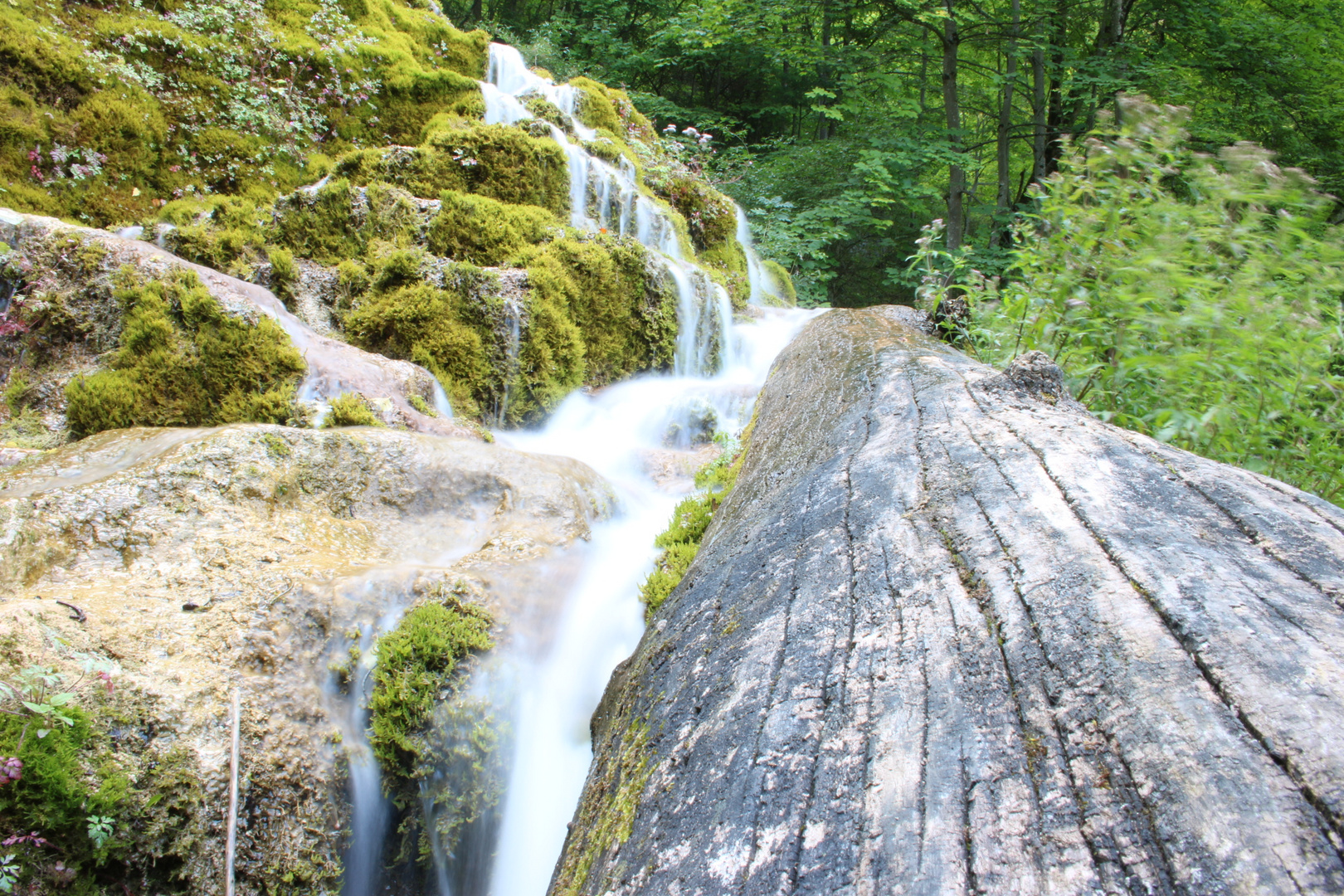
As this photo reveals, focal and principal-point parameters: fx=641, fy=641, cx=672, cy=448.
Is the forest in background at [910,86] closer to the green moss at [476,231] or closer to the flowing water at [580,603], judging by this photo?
the flowing water at [580,603]

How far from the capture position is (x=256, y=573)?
9.34 ft

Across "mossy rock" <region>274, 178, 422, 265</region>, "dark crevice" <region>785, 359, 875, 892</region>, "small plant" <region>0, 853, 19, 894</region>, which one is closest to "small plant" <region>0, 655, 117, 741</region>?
"small plant" <region>0, 853, 19, 894</region>

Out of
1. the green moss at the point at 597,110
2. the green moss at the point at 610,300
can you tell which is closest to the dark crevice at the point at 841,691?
the green moss at the point at 610,300

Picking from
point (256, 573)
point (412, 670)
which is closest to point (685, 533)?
point (412, 670)

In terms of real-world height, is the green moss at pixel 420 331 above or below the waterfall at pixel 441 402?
above

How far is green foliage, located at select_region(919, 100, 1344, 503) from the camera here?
2.26 m

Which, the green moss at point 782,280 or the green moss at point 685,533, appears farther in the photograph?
the green moss at point 782,280

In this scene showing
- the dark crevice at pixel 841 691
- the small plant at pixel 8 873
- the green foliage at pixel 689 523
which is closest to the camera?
the dark crevice at pixel 841 691

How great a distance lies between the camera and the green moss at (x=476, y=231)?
6.84m

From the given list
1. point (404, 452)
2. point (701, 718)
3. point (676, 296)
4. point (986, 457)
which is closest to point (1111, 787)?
point (701, 718)

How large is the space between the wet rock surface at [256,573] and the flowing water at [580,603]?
0.40 ft

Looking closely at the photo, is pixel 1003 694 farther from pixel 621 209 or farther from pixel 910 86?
pixel 910 86

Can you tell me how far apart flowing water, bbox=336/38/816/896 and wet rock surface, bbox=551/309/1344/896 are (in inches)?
41.7

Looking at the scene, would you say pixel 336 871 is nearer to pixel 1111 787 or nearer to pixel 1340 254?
pixel 1111 787
